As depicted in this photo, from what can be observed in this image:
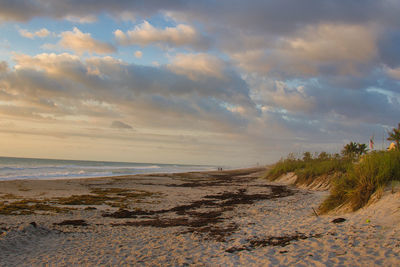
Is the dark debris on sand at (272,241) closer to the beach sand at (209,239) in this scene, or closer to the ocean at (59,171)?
the beach sand at (209,239)

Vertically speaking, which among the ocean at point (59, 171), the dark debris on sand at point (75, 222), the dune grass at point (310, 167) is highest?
the dune grass at point (310, 167)

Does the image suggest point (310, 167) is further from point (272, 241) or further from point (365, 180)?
point (272, 241)

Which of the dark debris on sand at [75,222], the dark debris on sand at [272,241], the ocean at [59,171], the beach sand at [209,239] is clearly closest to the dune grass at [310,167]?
the beach sand at [209,239]

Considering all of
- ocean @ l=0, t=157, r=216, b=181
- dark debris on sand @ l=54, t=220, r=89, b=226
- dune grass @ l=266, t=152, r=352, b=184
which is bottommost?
ocean @ l=0, t=157, r=216, b=181

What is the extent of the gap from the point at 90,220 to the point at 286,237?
778 centimetres

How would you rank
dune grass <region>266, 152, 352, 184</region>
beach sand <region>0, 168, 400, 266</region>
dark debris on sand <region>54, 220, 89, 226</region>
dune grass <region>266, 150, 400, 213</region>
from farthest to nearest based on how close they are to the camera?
dune grass <region>266, 152, 352, 184</region> → dark debris on sand <region>54, 220, 89, 226</region> → dune grass <region>266, 150, 400, 213</region> → beach sand <region>0, 168, 400, 266</region>

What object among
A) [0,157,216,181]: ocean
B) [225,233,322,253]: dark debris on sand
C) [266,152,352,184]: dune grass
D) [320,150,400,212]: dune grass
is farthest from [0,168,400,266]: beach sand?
[0,157,216,181]: ocean

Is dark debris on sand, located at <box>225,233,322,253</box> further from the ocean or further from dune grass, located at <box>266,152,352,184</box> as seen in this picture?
the ocean

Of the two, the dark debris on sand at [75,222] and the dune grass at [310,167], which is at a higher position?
the dune grass at [310,167]

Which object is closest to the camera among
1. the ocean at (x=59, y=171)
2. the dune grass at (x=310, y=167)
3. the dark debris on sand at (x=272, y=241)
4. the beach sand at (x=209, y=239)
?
the beach sand at (x=209, y=239)

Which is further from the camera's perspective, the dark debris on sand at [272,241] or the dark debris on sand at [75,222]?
the dark debris on sand at [75,222]

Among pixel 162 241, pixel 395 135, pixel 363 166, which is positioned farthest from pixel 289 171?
pixel 162 241

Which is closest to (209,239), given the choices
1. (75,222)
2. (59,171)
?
(75,222)

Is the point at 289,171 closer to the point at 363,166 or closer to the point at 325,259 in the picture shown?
the point at 363,166
